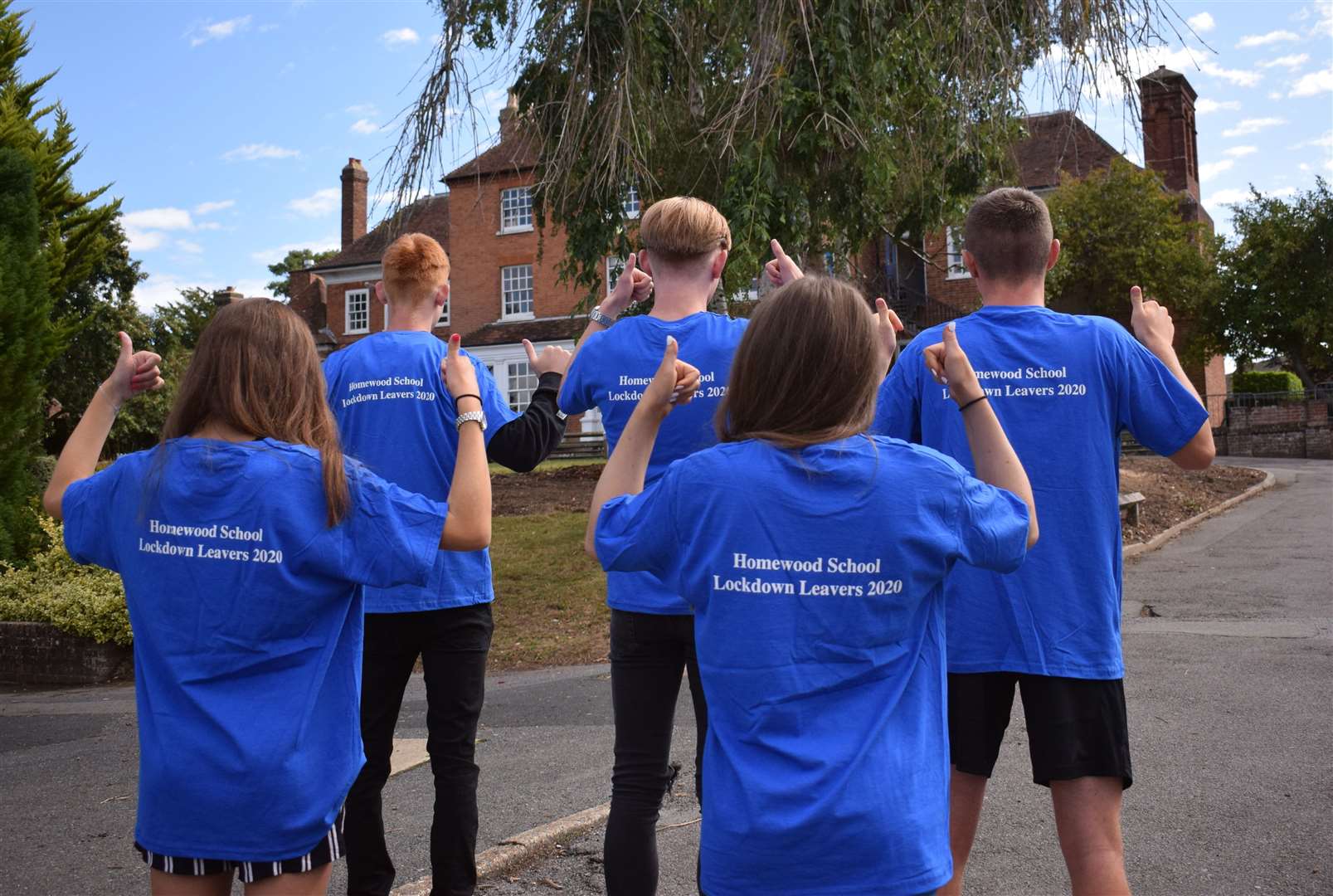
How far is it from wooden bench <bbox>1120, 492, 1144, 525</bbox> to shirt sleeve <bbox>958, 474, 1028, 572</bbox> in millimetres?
12719

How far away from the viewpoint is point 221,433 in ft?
7.90

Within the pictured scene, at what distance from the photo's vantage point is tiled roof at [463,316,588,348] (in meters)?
37.7

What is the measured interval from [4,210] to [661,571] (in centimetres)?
1064

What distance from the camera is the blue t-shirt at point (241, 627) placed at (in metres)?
2.28

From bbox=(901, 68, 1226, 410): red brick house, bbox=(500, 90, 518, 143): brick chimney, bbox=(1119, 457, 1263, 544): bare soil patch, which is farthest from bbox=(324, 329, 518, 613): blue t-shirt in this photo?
bbox=(901, 68, 1226, 410): red brick house

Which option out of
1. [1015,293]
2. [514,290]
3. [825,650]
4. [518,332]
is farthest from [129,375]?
[514,290]

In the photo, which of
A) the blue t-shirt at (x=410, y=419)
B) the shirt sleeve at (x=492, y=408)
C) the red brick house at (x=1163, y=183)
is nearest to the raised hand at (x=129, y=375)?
the blue t-shirt at (x=410, y=419)

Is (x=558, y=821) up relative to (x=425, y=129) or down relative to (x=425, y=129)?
down

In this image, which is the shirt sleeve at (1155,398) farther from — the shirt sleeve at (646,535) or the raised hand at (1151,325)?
the shirt sleeve at (646,535)

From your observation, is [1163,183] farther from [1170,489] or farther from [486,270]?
[1170,489]

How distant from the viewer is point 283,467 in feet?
7.68

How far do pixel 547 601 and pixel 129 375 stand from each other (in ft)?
26.4

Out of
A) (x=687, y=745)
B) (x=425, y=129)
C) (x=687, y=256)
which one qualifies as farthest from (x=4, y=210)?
(x=687, y=256)

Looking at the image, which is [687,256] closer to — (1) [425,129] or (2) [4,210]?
(1) [425,129]
